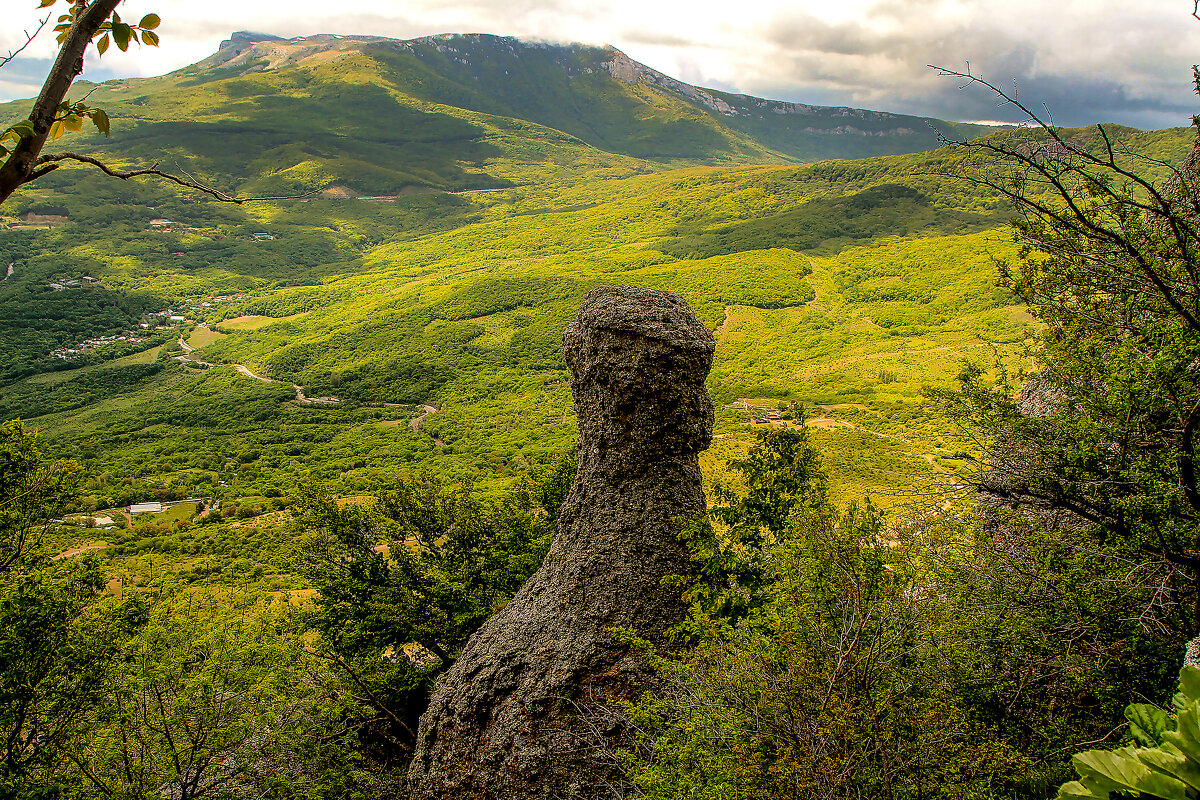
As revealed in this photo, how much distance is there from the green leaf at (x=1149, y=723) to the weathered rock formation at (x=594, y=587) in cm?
835

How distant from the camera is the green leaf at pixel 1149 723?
10.6ft

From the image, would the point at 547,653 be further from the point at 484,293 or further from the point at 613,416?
the point at 484,293

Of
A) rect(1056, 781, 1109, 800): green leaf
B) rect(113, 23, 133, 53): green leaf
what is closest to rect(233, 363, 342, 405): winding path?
rect(113, 23, 133, 53): green leaf

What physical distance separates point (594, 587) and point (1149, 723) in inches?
358

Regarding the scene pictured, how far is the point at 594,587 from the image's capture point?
38.4ft

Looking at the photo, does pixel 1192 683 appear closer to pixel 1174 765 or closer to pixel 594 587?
pixel 1174 765

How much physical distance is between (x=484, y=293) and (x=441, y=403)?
51.4 m

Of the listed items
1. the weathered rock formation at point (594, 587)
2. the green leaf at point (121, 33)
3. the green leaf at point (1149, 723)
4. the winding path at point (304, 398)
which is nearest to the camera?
the green leaf at point (1149, 723)

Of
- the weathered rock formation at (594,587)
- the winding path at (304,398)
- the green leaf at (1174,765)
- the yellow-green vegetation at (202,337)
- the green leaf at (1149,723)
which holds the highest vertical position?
the green leaf at (1174,765)

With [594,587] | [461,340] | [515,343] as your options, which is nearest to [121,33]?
[594,587]

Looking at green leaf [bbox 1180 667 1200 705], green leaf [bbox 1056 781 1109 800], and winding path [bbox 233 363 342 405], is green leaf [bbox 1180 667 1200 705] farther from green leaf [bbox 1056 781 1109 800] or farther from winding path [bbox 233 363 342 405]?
winding path [bbox 233 363 342 405]

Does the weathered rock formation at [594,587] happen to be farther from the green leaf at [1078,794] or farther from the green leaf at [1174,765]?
the green leaf at [1174,765]

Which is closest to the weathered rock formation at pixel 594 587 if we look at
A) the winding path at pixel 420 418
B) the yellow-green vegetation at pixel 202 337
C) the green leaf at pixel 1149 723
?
the green leaf at pixel 1149 723

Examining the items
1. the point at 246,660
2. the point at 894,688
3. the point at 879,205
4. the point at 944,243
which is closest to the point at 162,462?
the point at 246,660
